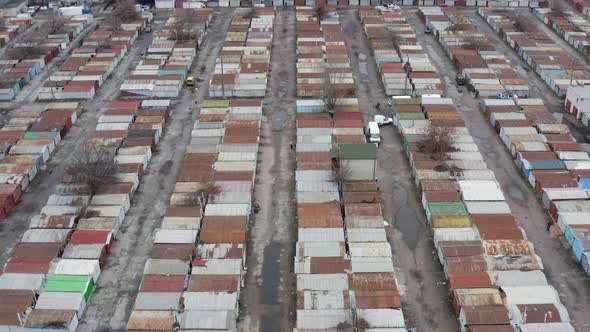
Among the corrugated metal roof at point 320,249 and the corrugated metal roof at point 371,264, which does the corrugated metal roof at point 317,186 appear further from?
the corrugated metal roof at point 371,264

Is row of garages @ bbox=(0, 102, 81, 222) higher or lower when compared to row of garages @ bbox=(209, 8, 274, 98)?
lower

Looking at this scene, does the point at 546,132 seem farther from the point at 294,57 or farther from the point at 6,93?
the point at 6,93

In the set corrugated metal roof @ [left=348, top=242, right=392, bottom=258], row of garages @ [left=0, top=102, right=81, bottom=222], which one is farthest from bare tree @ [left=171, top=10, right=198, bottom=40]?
corrugated metal roof @ [left=348, top=242, right=392, bottom=258]

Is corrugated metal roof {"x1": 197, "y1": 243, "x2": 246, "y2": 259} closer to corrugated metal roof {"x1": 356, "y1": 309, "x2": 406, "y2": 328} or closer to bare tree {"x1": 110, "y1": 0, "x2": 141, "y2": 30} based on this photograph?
corrugated metal roof {"x1": 356, "y1": 309, "x2": 406, "y2": 328}

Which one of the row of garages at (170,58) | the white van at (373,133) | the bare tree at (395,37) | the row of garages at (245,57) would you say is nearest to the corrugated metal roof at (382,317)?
the white van at (373,133)

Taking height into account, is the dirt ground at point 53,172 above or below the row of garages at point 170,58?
below

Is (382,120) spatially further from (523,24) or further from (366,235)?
(523,24)
